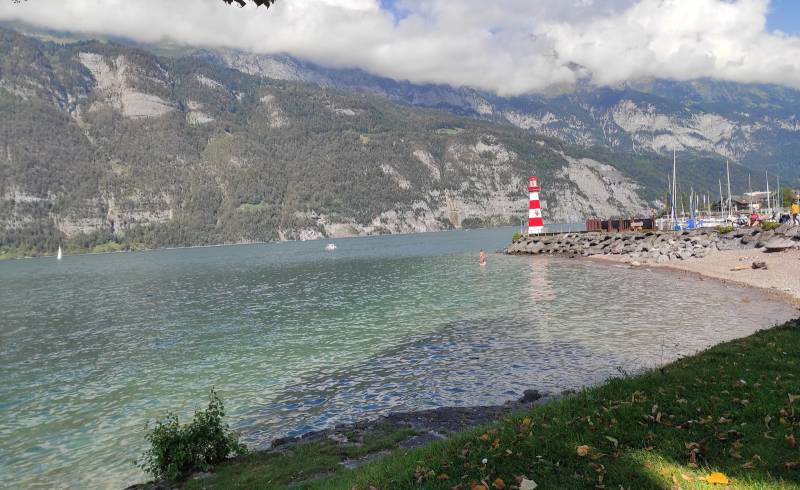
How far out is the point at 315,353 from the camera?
27.5 meters

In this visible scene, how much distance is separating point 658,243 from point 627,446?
262 ft

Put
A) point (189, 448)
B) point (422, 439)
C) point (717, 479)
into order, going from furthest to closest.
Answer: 1. point (422, 439)
2. point (189, 448)
3. point (717, 479)

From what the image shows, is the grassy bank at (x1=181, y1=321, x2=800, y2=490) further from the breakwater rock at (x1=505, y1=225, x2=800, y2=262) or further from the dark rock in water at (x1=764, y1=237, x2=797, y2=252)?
the breakwater rock at (x1=505, y1=225, x2=800, y2=262)

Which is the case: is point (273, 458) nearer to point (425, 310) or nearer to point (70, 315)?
point (425, 310)

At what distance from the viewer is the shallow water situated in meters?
17.5

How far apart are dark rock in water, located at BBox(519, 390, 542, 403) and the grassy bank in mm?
5429

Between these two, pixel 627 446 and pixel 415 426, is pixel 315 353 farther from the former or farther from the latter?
pixel 627 446

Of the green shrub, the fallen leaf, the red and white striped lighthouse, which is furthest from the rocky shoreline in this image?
the red and white striped lighthouse

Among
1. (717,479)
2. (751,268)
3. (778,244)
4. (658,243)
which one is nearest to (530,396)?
(717,479)

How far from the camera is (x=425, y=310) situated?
132 feet

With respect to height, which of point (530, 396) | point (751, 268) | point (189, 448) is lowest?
point (751, 268)

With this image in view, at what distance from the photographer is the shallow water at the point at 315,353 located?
1755 centimetres

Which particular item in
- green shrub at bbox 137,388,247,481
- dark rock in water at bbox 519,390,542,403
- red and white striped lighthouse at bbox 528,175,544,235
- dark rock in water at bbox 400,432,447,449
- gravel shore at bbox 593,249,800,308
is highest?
red and white striped lighthouse at bbox 528,175,544,235

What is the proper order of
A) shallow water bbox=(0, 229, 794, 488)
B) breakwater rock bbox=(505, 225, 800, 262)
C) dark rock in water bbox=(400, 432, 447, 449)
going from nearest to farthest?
dark rock in water bbox=(400, 432, 447, 449)
shallow water bbox=(0, 229, 794, 488)
breakwater rock bbox=(505, 225, 800, 262)
